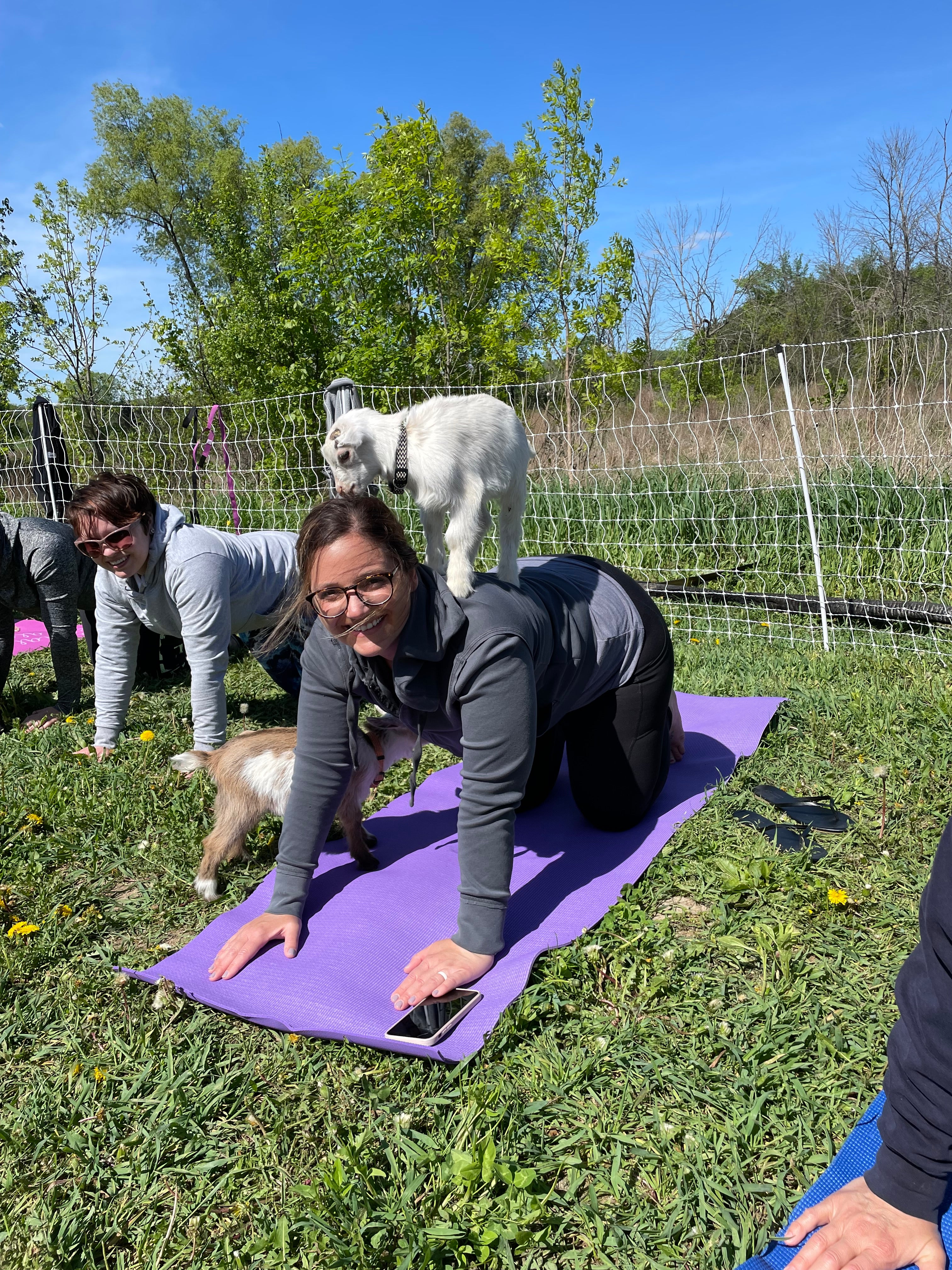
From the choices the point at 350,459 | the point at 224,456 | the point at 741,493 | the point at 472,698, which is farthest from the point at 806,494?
the point at 224,456

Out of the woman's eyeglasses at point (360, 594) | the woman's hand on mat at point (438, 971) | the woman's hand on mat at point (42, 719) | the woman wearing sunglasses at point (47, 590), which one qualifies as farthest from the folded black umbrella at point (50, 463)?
the woman's hand on mat at point (438, 971)

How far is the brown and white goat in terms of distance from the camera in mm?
3053

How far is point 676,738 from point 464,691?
1.80m

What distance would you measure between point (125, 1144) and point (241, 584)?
2.86m

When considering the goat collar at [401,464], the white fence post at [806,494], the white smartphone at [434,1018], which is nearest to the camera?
the white smartphone at [434,1018]

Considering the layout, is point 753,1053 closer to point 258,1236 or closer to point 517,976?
point 517,976

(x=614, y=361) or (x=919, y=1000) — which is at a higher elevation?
(x=614, y=361)

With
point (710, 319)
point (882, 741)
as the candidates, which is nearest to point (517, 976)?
point (882, 741)

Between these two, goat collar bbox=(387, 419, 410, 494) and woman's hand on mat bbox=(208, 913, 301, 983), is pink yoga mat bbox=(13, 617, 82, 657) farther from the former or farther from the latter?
woman's hand on mat bbox=(208, 913, 301, 983)

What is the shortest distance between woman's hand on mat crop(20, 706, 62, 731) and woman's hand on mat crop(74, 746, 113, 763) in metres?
0.61

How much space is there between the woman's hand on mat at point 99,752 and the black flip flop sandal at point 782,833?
3139mm

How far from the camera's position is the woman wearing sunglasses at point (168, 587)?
3830 mm

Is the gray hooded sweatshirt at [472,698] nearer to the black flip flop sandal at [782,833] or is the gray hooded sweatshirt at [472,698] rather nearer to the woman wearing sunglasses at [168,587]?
the black flip flop sandal at [782,833]

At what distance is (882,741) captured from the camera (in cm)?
386
